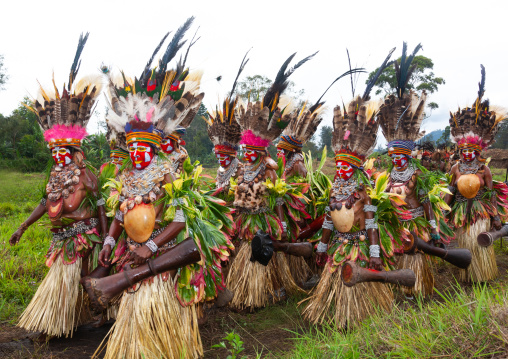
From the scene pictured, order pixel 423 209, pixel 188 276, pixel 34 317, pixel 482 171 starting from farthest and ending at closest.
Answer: pixel 482 171
pixel 423 209
pixel 34 317
pixel 188 276

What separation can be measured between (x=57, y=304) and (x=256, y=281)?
6.79ft

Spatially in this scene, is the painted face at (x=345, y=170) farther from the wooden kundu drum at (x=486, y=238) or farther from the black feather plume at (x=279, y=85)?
the wooden kundu drum at (x=486, y=238)

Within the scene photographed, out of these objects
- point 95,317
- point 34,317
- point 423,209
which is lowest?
point 95,317

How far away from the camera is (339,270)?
379 cm

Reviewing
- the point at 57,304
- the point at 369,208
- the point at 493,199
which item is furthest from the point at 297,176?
the point at 57,304

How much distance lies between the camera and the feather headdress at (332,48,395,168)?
12.3ft

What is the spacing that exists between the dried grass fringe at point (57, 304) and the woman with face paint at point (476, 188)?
17.6 ft

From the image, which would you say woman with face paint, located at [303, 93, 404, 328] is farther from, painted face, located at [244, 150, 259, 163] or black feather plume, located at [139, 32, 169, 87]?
black feather plume, located at [139, 32, 169, 87]

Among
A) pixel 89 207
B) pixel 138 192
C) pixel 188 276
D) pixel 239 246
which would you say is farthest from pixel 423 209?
pixel 89 207

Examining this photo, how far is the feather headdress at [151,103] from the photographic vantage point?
2965mm

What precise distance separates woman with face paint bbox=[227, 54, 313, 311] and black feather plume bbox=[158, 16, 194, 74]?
48.3 inches

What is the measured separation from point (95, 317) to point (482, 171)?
5665 mm

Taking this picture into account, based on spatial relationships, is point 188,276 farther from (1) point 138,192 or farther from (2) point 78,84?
(2) point 78,84

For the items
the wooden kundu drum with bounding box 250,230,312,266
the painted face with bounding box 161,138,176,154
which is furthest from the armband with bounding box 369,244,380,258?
the painted face with bounding box 161,138,176,154
